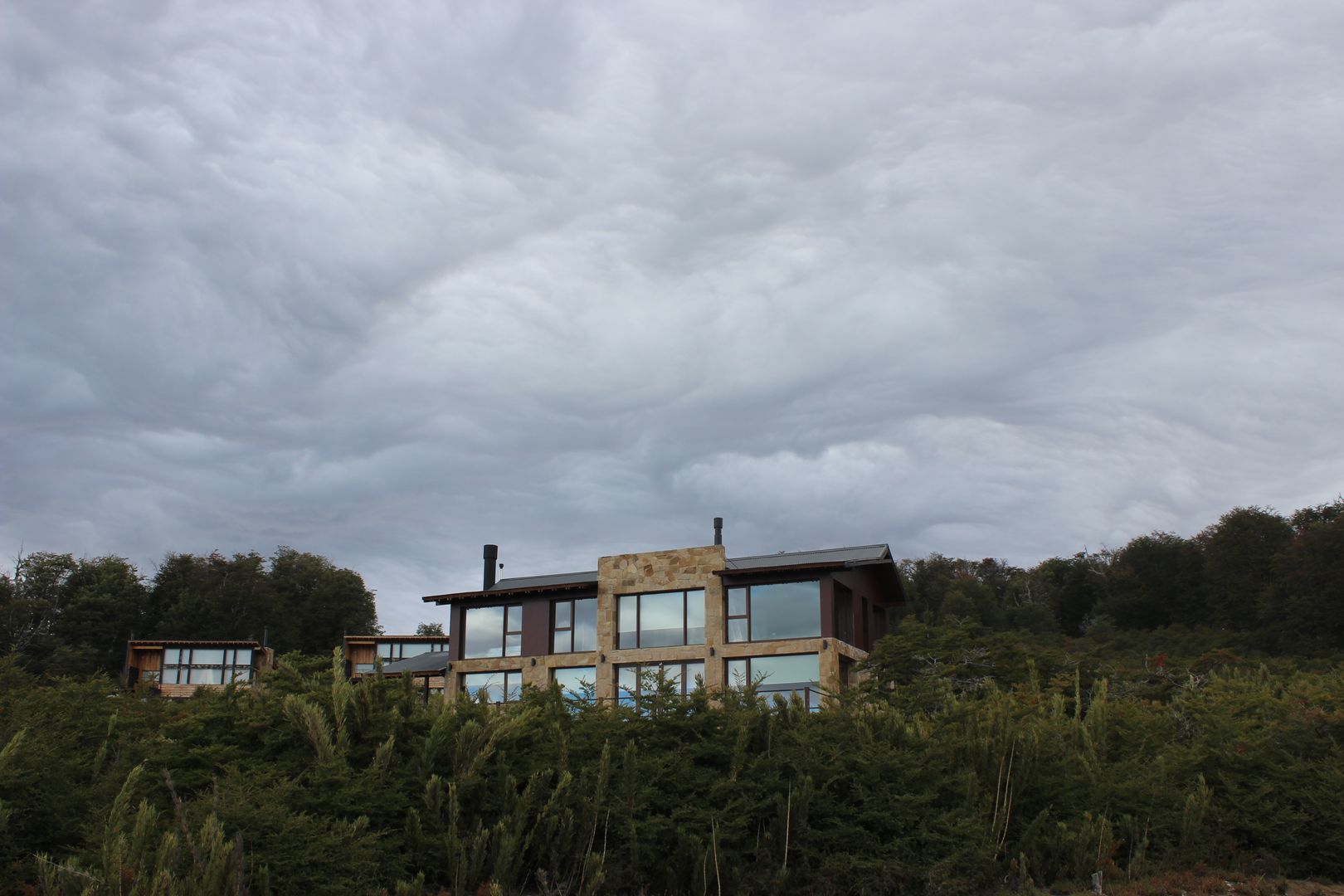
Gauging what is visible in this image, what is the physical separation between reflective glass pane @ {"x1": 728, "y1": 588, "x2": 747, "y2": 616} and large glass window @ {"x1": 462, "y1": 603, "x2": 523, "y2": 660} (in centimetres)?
764

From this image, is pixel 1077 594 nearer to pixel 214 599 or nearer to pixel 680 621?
pixel 680 621

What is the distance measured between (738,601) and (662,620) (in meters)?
2.64

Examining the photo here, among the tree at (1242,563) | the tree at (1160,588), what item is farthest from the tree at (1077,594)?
the tree at (1242,563)

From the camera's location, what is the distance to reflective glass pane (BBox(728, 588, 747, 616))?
3441cm

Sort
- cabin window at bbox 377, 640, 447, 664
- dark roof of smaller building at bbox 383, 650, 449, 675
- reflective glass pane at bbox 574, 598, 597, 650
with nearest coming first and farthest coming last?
1. reflective glass pane at bbox 574, 598, 597, 650
2. dark roof of smaller building at bbox 383, 650, 449, 675
3. cabin window at bbox 377, 640, 447, 664

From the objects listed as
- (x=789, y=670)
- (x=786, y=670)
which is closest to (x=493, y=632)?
(x=786, y=670)

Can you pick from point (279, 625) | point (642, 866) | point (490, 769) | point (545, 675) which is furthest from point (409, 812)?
point (279, 625)

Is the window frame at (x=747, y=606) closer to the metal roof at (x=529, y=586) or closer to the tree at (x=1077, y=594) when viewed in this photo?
the metal roof at (x=529, y=586)

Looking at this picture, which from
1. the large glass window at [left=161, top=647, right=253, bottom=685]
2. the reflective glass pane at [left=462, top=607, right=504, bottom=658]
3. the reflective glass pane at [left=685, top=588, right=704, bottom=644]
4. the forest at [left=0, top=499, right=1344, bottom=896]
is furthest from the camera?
the large glass window at [left=161, top=647, right=253, bottom=685]

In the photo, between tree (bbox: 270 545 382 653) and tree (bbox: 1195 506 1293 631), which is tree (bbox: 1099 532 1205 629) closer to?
tree (bbox: 1195 506 1293 631)

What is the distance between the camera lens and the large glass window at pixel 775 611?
109 feet

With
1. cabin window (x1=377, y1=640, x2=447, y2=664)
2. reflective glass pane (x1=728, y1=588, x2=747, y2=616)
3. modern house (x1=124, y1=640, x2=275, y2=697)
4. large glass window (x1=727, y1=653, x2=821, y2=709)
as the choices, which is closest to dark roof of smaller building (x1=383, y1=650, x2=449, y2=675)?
reflective glass pane (x1=728, y1=588, x2=747, y2=616)

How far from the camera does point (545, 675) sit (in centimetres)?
3556

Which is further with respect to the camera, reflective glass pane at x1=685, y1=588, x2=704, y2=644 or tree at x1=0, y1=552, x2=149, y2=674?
tree at x1=0, y1=552, x2=149, y2=674
